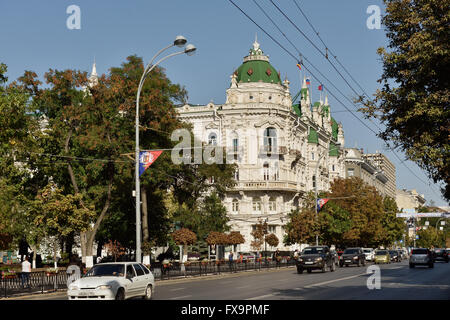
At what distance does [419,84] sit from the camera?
60.1ft

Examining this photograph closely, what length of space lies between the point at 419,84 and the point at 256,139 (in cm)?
5990

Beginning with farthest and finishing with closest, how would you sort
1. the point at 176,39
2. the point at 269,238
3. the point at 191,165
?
the point at 269,238
the point at 191,165
the point at 176,39

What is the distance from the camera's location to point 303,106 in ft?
303

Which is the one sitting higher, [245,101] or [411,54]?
[245,101]

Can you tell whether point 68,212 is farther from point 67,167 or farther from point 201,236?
point 201,236


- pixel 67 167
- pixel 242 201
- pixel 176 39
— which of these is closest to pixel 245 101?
pixel 242 201

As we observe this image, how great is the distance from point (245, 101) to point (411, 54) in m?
61.3

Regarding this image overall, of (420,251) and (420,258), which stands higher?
(420,251)

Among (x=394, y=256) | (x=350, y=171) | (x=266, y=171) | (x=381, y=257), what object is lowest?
(x=394, y=256)

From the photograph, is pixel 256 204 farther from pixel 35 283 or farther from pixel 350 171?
pixel 350 171

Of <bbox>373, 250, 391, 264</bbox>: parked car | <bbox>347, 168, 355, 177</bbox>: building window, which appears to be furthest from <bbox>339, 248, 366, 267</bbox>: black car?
<bbox>347, 168, 355, 177</bbox>: building window

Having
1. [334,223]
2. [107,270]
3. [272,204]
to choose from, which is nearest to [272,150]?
[272,204]

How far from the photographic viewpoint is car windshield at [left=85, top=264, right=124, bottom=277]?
19797 mm

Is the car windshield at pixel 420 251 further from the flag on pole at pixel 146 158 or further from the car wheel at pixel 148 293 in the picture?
the car wheel at pixel 148 293
